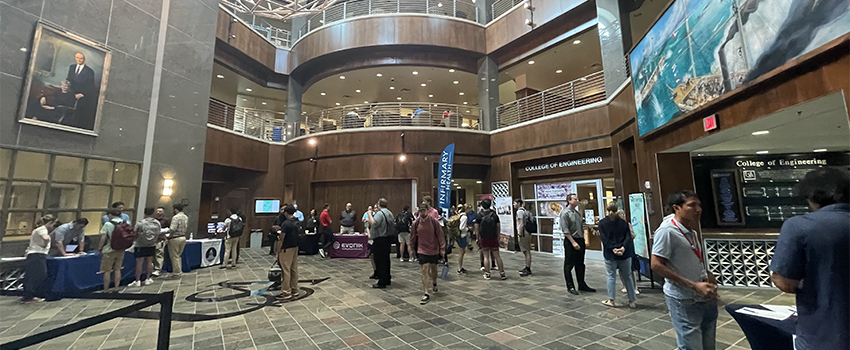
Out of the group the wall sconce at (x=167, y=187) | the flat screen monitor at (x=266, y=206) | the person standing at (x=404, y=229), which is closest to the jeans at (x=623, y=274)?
the person standing at (x=404, y=229)

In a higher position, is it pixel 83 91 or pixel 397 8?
pixel 397 8

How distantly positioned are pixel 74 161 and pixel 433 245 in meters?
8.06

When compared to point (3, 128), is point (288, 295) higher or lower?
lower

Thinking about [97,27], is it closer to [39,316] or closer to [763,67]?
[39,316]

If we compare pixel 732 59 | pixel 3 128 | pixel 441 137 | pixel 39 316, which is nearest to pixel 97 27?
pixel 3 128

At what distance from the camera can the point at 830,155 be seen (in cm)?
648

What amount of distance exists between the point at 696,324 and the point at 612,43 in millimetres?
8281

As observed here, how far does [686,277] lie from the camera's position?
7.54 feet

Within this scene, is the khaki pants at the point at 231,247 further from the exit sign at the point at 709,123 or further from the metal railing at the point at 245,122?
the exit sign at the point at 709,123

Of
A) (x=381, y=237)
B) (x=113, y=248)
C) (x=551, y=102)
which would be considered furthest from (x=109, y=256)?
(x=551, y=102)

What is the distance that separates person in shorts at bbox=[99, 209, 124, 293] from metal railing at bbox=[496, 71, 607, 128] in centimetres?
1127

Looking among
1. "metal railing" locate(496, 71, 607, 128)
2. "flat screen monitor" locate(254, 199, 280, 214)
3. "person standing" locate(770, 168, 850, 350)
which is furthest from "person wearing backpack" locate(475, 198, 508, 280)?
"flat screen monitor" locate(254, 199, 280, 214)

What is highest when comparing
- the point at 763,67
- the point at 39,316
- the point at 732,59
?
the point at 732,59

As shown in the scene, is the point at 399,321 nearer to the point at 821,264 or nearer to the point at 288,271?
the point at 288,271
